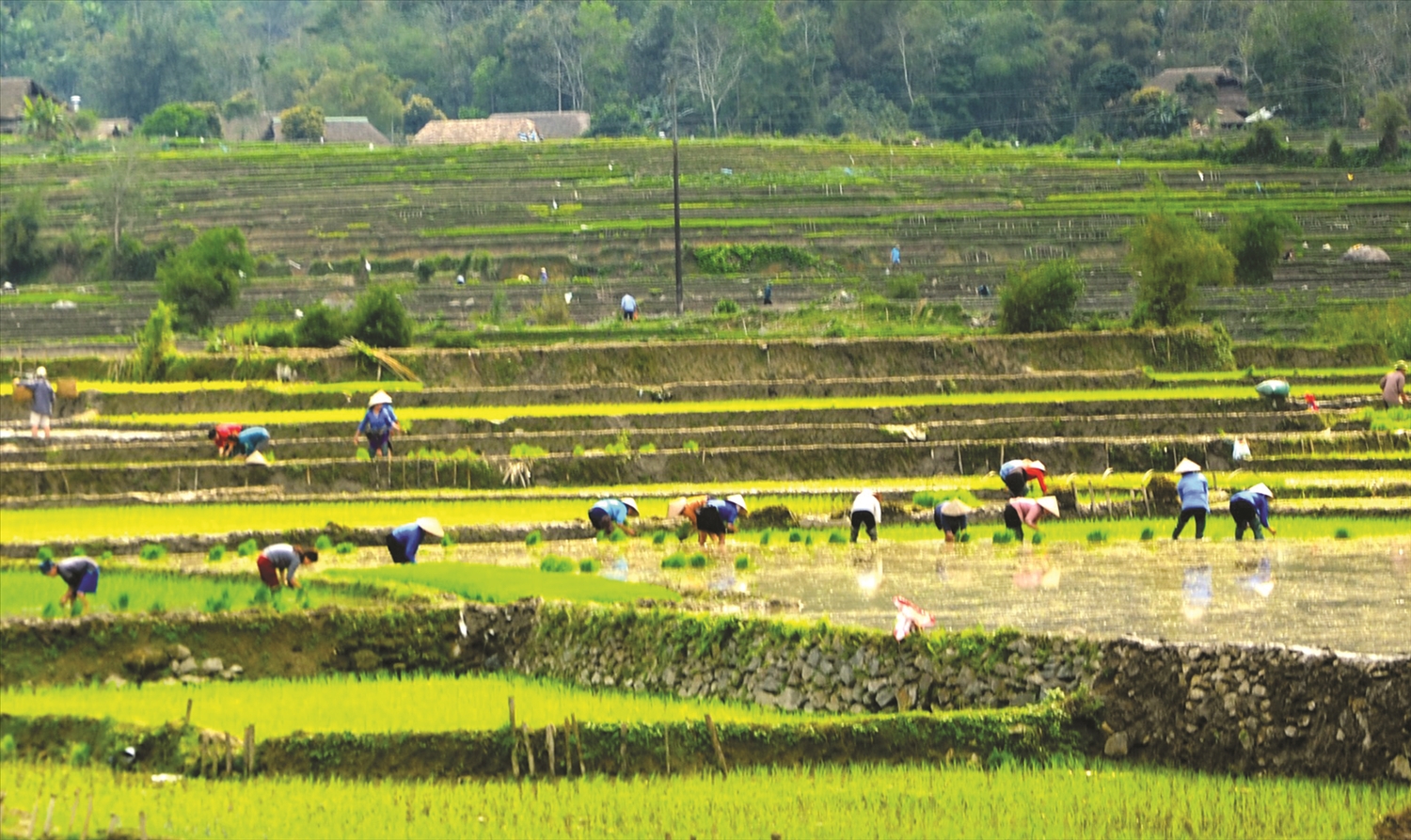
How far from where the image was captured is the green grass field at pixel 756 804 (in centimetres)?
1000

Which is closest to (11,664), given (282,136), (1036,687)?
(1036,687)

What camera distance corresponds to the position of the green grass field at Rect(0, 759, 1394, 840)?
10.0 meters

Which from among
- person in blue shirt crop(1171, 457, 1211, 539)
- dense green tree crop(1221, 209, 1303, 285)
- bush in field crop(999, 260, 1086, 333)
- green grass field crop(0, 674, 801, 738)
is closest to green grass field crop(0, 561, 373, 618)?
green grass field crop(0, 674, 801, 738)

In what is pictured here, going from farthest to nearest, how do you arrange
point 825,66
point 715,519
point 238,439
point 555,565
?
point 825,66
point 238,439
point 715,519
point 555,565

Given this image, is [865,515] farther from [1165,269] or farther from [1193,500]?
[1165,269]

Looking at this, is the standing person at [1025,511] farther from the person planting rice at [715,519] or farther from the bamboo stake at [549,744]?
the bamboo stake at [549,744]

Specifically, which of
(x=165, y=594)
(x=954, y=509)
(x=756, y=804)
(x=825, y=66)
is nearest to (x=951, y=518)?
(x=954, y=509)

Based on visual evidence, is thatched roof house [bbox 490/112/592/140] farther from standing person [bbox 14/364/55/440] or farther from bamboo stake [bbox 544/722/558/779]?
bamboo stake [bbox 544/722/558/779]

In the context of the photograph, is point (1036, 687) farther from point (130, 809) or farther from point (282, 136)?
point (282, 136)

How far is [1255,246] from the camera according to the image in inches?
1849

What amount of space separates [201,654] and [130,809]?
4.28 meters

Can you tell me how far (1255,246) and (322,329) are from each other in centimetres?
2127

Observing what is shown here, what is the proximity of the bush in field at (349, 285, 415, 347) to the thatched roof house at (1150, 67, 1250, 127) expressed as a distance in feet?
182

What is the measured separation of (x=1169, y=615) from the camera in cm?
1415
